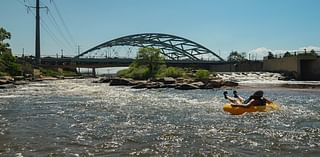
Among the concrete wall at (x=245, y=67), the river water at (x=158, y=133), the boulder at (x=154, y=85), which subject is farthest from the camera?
the concrete wall at (x=245, y=67)

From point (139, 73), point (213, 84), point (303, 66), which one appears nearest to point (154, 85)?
point (213, 84)

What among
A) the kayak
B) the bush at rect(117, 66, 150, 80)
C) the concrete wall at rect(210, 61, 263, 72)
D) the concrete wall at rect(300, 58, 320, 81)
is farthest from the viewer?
the concrete wall at rect(210, 61, 263, 72)

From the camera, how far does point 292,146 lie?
41.3ft

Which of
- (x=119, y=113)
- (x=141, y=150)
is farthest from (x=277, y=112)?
(x=141, y=150)

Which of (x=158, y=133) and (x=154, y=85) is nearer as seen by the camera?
(x=158, y=133)

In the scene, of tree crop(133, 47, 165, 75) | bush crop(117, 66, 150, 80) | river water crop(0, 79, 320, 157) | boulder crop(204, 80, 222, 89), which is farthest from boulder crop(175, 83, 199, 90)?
tree crop(133, 47, 165, 75)

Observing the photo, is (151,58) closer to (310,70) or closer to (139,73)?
(139,73)

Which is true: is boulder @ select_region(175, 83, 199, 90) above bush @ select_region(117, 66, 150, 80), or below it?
below

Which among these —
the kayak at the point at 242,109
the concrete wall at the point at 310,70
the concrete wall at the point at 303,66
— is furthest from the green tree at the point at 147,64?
the kayak at the point at 242,109

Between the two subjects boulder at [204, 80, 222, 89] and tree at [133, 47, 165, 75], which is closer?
boulder at [204, 80, 222, 89]

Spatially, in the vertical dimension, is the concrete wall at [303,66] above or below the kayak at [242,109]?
above

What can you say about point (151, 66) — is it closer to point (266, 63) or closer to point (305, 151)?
point (266, 63)

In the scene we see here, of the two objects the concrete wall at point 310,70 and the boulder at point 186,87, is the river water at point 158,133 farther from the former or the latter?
the concrete wall at point 310,70

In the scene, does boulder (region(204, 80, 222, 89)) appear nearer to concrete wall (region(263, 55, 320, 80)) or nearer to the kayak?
the kayak
